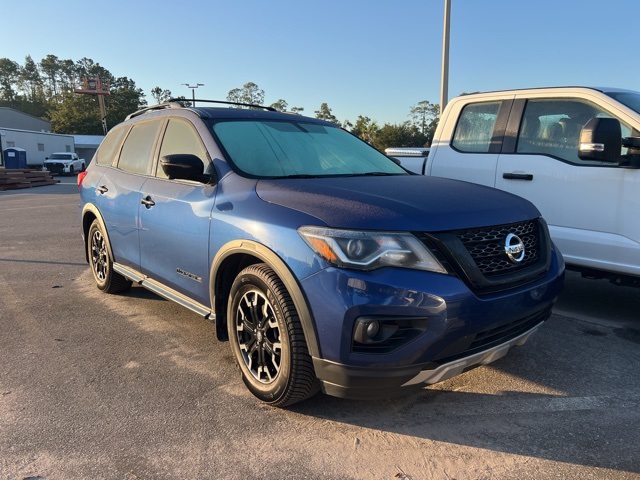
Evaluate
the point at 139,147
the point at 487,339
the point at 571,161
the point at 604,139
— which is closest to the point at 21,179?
the point at 139,147

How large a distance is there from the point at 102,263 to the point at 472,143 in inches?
160

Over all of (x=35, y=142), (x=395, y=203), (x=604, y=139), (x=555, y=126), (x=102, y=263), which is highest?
(x=35, y=142)

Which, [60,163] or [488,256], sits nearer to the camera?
[488,256]

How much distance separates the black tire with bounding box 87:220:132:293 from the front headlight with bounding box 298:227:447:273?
322 centimetres

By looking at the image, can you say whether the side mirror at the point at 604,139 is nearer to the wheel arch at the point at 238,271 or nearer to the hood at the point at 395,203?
the hood at the point at 395,203

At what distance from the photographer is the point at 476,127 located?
524 cm

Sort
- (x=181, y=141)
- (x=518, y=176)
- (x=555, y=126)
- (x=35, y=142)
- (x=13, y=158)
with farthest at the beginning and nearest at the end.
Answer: (x=35, y=142)
(x=13, y=158)
(x=518, y=176)
(x=555, y=126)
(x=181, y=141)

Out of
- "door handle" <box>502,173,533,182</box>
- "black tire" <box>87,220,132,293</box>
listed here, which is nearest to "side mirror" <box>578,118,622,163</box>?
"door handle" <box>502,173,533,182</box>

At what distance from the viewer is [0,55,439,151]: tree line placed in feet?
201

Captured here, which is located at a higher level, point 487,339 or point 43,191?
point 487,339

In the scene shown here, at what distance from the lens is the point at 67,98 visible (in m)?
81.6

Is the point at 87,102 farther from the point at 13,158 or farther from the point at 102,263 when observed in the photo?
the point at 102,263

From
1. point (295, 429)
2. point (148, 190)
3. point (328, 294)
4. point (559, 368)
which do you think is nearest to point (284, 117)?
point (148, 190)

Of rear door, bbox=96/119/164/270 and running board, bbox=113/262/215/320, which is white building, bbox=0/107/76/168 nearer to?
rear door, bbox=96/119/164/270
